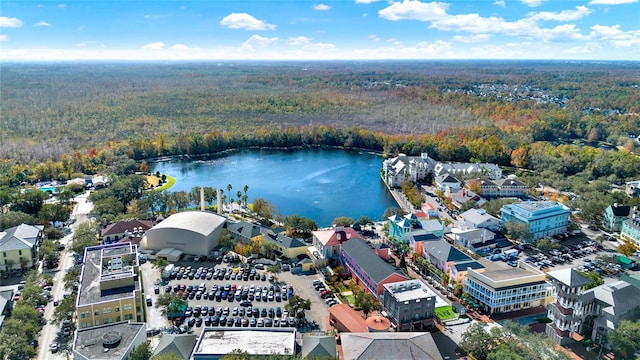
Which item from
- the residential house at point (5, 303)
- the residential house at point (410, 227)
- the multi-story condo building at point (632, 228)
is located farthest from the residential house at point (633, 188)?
the residential house at point (5, 303)

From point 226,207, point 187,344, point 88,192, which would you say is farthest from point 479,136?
point 187,344

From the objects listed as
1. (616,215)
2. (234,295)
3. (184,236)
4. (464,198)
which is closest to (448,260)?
(234,295)

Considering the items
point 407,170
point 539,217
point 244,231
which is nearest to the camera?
point 244,231

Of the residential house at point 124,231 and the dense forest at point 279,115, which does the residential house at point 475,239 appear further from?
the dense forest at point 279,115

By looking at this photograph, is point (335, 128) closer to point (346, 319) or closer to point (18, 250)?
point (18, 250)

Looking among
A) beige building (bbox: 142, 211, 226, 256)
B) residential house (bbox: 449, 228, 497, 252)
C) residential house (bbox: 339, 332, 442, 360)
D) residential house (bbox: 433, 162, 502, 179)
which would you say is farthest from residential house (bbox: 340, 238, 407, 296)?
residential house (bbox: 433, 162, 502, 179)

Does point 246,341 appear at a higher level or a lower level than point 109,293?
lower

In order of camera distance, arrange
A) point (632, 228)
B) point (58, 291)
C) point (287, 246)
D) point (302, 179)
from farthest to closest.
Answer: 1. point (302, 179)
2. point (632, 228)
3. point (287, 246)
4. point (58, 291)
